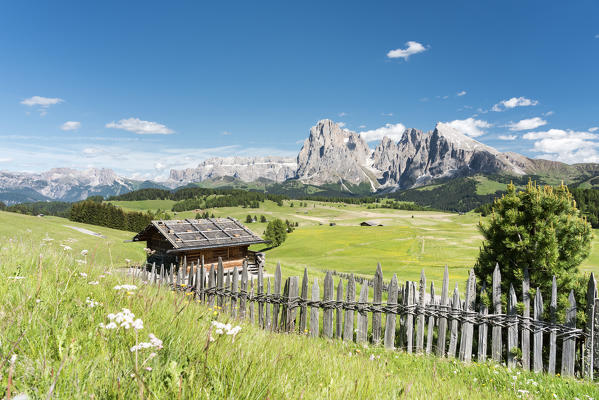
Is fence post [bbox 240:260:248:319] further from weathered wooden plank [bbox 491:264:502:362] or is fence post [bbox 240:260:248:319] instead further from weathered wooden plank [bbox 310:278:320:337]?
weathered wooden plank [bbox 491:264:502:362]

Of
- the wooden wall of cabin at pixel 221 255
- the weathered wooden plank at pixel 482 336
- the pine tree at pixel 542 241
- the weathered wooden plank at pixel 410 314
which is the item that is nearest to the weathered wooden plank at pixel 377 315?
the weathered wooden plank at pixel 410 314

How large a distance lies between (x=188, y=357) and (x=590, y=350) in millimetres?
7382

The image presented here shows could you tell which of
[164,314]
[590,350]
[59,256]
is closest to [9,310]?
[164,314]

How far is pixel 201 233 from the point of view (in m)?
27.1

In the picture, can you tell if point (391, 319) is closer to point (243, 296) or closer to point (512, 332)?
point (512, 332)

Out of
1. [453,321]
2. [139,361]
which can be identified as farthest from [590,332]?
[139,361]

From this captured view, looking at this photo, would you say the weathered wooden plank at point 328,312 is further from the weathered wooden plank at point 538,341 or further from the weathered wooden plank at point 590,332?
the weathered wooden plank at point 590,332

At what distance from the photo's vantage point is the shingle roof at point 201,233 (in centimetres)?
2531

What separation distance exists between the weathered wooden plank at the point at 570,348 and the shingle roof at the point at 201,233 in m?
22.9

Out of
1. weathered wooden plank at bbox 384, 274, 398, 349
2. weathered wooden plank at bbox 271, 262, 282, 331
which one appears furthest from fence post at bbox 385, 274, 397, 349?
weathered wooden plank at bbox 271, 262, 282, 331

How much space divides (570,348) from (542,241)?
326cm

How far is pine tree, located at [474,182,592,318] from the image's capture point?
8.30 meters

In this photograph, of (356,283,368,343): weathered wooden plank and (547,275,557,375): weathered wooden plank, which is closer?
(547,275,557,375): weathered wooden plank

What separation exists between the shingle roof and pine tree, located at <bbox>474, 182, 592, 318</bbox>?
21.2m
